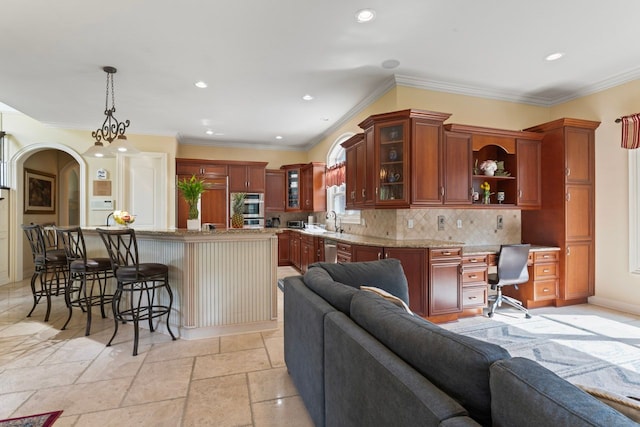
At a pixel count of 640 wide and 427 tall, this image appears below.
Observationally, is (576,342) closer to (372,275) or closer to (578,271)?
(578,271)

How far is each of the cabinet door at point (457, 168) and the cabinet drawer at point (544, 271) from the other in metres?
1.29

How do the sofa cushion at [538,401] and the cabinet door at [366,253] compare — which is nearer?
the sofa cushion at [538,401]

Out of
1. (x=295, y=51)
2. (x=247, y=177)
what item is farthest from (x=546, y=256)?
(x=247, y=177)

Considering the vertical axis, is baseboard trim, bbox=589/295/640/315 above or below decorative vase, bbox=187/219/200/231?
below

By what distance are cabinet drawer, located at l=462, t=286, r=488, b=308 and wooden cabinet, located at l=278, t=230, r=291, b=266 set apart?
4360mm

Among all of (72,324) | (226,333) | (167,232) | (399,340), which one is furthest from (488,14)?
(72,324)

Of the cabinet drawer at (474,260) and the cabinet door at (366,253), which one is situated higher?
the cabinet door at (366,253)

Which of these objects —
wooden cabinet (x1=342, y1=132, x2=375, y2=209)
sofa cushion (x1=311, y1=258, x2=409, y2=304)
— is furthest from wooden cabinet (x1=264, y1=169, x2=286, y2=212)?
sofa cushion (x1=311, y1=258, x2=409, y2=304)

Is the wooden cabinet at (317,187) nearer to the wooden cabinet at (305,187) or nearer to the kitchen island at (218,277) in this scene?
the wooden cabinet at (305,187)

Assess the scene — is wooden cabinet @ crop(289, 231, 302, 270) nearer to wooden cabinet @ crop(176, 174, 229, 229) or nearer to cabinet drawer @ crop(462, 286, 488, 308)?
wooden cabinet @ crop(176, 174, 229, 229)

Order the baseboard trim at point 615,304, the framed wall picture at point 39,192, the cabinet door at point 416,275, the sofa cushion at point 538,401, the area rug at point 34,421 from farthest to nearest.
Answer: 1. the framed wall picture at point 39,192
2. the baseboard trim at point 615,304
3. the cabinet door at point 416,275
4. the area rug at point 34,421
5. the sofa cushion at point 538,401

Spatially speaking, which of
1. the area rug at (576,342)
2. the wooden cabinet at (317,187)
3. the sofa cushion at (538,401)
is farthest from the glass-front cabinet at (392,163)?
the sofa cushion at (538,401)

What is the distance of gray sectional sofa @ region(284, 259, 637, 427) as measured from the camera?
0.69 metres

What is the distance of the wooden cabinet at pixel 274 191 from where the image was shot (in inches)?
305
